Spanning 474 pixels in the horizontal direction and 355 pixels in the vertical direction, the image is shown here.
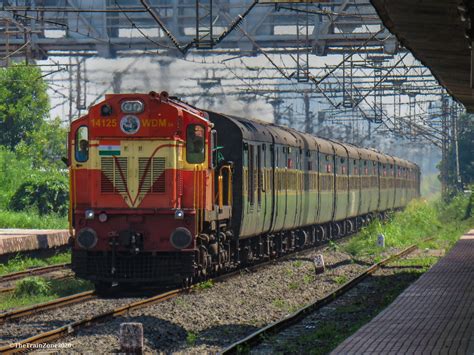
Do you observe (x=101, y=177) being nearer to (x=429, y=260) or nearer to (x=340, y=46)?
(x=429, y=260)

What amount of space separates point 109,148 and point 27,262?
8.51m

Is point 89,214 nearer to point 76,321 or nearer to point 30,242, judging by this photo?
point 76,321

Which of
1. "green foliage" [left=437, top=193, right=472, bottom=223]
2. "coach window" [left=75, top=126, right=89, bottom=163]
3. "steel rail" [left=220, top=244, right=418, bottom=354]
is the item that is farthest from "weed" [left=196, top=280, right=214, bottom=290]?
"green foliage" [left=437, top=193, right=472, bottom=223]

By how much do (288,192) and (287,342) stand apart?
41.9 ft

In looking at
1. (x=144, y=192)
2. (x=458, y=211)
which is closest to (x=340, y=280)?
(x=144, y=192)

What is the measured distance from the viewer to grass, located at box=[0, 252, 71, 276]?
79.3 ft

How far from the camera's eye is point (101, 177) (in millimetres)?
17906

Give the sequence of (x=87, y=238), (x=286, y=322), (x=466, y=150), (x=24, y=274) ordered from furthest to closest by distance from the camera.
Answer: (x=466, y=150)
(x=24, y=274)
(x=87, y=238)
(x=286, y=322)

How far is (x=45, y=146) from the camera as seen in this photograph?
51.5 meters

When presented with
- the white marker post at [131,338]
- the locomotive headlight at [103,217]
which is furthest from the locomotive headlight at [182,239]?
the white marker post at [131,338]

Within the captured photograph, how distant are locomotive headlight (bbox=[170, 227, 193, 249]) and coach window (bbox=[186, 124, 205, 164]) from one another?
1.30 meters

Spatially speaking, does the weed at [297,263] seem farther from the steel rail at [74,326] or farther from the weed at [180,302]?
the weed at [180,302]

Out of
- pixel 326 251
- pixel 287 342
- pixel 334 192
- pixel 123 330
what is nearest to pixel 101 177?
pixel 287 342

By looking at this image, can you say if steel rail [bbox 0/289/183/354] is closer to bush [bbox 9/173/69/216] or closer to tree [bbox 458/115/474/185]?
bush [bbox 9/173/69/216]
